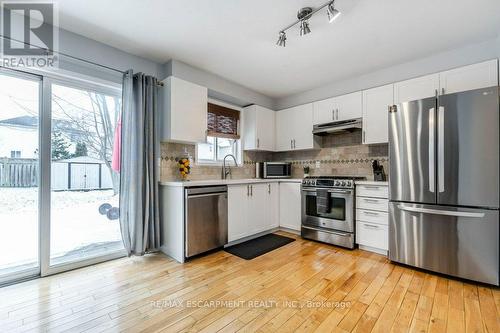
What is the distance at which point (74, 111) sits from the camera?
8.32 feet

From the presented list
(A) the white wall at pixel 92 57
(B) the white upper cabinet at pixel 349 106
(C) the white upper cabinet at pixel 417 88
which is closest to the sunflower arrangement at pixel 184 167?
(A) the white wall at pixel 92 57

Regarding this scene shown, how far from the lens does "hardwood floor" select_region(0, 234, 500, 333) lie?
158cm

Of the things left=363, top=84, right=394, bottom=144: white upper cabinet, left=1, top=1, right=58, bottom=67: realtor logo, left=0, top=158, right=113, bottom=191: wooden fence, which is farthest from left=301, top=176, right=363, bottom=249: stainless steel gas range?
left=1, top=1, right=58, bottom=67: realtor logo

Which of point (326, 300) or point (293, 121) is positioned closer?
point (326, 300)

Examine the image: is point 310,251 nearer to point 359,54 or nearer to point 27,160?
point 359,54

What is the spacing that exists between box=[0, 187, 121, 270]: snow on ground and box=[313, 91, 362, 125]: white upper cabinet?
328 cm

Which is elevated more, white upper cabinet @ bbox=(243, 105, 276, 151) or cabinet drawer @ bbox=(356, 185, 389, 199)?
white upper cabinet @ bbox=(243, 105, 276, 151)

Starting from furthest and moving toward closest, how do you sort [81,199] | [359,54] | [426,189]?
[359,54] < [81,199] < [426,189]

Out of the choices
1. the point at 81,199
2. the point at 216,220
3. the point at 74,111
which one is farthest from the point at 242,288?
the point at 74,111

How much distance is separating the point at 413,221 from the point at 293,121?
2447 millimetres

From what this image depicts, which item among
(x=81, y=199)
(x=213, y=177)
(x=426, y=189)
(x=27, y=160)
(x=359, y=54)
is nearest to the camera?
(x=27, y=160)

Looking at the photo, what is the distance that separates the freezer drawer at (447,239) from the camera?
6.86 feet

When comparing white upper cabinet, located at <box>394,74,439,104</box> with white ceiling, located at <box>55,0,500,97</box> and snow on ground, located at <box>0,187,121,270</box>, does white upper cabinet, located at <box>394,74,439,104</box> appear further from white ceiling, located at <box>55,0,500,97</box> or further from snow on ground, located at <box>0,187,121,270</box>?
snow on ground, located at <box>0,187,121,270</box>

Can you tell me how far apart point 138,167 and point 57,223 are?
3.25 feet
